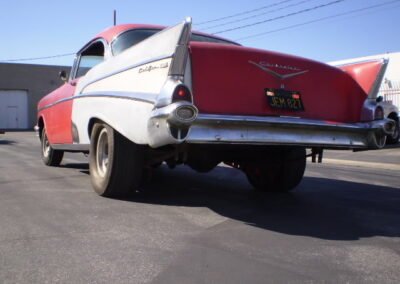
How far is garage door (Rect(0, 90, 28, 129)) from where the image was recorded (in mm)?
47031

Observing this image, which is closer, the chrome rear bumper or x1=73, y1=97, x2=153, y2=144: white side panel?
the chrome rear bumper

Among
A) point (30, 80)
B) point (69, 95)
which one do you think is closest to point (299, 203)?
point (69, 95)

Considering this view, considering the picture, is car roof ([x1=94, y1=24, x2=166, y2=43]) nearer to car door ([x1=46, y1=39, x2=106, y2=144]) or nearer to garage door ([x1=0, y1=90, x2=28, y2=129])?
car door ([x1=46, y1=39, x2=106, y2=144])

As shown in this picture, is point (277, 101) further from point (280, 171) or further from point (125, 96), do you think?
point (280, 171)

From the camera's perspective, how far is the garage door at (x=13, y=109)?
154 feet

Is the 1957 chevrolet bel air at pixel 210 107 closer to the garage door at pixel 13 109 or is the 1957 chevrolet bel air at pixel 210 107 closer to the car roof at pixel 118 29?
the car roof at pixel 118 29

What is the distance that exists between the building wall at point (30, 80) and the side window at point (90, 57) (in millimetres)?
41426

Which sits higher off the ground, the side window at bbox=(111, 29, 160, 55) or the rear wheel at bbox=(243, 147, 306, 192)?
the side window at bbox=(111, 29, 160, 55)

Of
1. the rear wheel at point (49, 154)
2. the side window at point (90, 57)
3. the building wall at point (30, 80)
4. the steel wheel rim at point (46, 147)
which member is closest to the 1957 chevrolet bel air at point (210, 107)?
the side window at point (90, 57)

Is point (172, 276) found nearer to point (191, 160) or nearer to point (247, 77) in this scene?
point (247, 77)

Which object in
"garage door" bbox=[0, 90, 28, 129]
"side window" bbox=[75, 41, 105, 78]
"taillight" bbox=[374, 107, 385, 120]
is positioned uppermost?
"side window" bbox=[75, 41, 105, 78]

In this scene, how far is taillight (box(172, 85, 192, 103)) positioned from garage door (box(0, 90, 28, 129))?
4607 centimetres

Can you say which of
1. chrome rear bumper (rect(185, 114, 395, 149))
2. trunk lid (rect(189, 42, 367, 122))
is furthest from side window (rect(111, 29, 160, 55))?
chrome rear bumper (rect(185, 114, 395, 149))

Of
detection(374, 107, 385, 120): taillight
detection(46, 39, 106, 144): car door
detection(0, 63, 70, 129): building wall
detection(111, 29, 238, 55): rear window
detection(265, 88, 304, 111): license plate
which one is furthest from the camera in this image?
detection(0, 63, 70, 129): building wall
